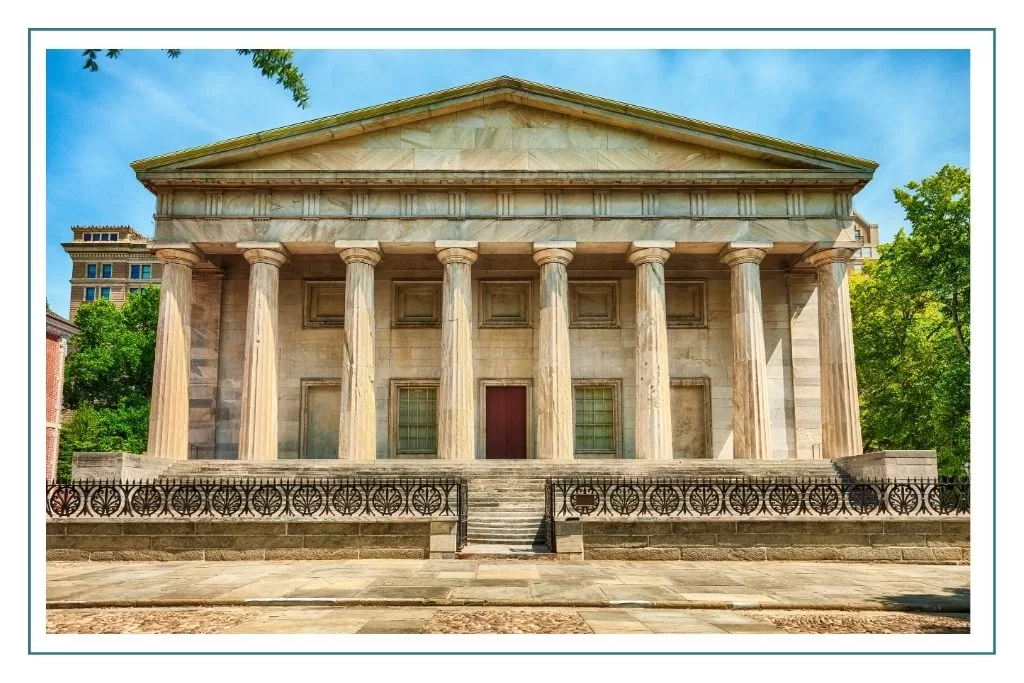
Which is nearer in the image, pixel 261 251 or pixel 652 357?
pixel 652 357

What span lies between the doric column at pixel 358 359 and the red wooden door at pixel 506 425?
594cm

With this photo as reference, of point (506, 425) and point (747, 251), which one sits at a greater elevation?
point (747, 251)

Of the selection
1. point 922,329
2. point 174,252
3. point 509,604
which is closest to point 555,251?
point 174,252

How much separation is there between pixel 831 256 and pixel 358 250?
55.6 ft

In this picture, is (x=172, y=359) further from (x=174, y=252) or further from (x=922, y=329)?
(x=922, y=329)

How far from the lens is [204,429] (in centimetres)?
3297

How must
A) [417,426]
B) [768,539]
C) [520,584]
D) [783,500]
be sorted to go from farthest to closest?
1. [417,426]
2. [783,500]
3. [768,539]
4. [520,584]

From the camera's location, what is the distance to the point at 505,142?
3133 centimetres

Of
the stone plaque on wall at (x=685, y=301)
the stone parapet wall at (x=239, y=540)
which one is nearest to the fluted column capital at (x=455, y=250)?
the stone plaque on wall at (x=685, y=301)

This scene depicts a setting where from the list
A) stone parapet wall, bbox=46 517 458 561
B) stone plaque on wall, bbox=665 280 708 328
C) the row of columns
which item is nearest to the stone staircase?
stone parapet wall, bbox=46 517 458 561

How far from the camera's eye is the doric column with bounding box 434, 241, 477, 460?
28.5 metres

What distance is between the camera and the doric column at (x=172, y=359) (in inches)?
1140

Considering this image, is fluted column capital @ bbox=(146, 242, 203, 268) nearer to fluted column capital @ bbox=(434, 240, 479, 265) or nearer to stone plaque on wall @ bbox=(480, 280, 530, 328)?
fluted column capital @ bbox=(434, 240, 479, 265)
